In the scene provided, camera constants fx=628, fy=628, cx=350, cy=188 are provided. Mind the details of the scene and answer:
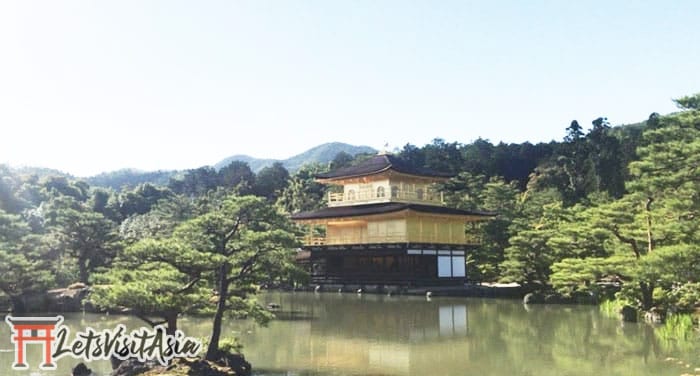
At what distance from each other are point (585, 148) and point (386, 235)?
2779 cm

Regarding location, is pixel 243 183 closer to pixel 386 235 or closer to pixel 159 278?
pixel 386 235

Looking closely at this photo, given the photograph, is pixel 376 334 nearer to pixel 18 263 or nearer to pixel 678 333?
pixel 678 333

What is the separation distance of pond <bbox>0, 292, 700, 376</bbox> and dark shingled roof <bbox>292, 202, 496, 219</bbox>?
9949 mm

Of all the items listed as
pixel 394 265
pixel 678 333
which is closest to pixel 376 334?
pixel 678 333

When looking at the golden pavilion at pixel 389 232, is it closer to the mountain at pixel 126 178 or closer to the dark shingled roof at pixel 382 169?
the dark shingled roof at pixel 382 169

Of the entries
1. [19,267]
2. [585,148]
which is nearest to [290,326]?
[19,267]

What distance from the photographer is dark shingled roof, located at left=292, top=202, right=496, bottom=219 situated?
32.3 metres

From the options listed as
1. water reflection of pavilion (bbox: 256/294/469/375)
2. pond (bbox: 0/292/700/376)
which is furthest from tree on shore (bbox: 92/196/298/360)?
water reflection of pavilion (bbox: 256/294/469/375)

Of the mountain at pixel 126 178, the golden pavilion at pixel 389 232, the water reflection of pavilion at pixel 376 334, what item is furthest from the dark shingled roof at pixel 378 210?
the mountain at pixel 126 178

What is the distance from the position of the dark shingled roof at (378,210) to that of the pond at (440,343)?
9949mm

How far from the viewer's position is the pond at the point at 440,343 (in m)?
11.3

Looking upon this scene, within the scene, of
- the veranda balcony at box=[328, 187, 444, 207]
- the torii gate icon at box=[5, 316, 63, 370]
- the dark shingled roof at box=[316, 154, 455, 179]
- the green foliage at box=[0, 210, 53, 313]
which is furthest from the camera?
the veranda balcony at box=[328, 187, 444, 207]

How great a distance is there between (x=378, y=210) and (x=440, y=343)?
61.3ft

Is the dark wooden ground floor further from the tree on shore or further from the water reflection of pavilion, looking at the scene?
the tree on shore
